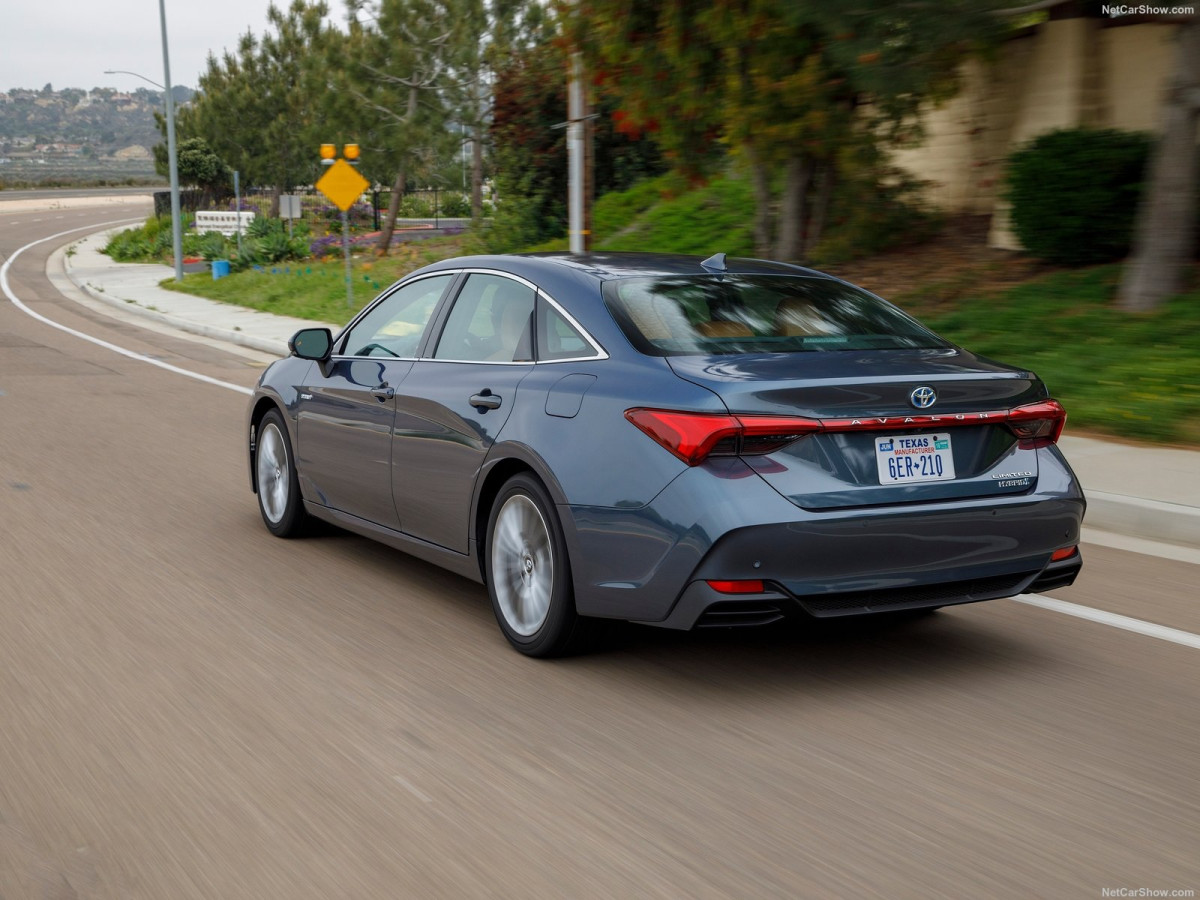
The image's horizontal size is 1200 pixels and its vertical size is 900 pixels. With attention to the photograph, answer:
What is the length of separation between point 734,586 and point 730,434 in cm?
49

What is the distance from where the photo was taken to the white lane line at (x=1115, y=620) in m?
5.77

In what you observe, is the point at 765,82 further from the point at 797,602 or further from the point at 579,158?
the point at 797,602

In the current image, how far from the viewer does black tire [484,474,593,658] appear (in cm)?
525

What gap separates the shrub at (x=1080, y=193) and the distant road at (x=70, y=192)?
90.0 metres

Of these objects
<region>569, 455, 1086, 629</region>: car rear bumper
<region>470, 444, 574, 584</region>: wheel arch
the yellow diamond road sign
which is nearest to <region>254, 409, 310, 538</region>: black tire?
<region>470, 444, 574, 584</region>: wheel arch

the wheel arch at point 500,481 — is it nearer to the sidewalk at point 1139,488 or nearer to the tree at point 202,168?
the sidewalk at point 1139,488

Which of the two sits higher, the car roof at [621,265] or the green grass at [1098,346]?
the car roof at [621,265]

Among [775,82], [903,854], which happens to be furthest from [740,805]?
[775,82]

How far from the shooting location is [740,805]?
3.99 metres

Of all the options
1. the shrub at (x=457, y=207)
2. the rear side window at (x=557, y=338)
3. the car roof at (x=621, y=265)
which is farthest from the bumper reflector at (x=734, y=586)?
the shrub at (x=457, y=207)

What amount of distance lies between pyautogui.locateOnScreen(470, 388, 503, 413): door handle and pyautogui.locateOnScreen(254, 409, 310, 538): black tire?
6.96ft

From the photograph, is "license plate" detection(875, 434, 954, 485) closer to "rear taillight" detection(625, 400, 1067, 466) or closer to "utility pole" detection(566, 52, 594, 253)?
"rear taillight" detection(625, 400, 1067, 466)

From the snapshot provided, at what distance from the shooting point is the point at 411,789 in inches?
162

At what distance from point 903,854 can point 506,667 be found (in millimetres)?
2093
